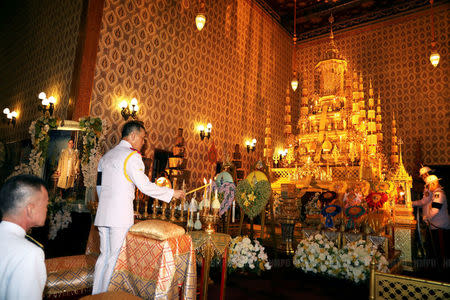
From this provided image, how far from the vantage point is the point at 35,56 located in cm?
940

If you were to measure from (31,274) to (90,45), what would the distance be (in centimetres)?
672

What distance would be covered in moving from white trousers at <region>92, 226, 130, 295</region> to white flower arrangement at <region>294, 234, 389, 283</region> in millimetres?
3396

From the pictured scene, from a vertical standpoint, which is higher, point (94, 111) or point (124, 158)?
point (94, 111)

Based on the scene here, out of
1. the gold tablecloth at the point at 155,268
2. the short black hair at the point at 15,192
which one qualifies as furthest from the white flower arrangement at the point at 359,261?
the short black hair at the point at 15,192

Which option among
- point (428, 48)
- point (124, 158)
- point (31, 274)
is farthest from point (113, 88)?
point (428, 48)

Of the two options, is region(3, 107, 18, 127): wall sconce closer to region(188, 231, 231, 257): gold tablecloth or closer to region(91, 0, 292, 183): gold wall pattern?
region(91, 0, 292, 183): gold wall pattern

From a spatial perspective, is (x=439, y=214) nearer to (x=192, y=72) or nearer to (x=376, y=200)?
(x=376, y=200)

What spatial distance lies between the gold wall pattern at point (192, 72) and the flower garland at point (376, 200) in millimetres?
5298

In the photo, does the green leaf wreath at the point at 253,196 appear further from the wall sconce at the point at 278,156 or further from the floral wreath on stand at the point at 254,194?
the wall sconce at the point at 278,156

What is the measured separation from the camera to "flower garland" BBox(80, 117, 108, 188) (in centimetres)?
609

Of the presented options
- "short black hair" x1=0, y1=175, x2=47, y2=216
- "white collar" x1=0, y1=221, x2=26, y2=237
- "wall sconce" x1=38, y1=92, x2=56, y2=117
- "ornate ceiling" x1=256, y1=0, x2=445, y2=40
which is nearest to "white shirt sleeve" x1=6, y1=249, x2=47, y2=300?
"white collar" x1=0, y1=221, x2=26, y2=237

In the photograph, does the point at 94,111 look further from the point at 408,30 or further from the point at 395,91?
the point at 408,30

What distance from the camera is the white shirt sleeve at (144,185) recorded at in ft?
9.68

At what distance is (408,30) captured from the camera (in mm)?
12305
